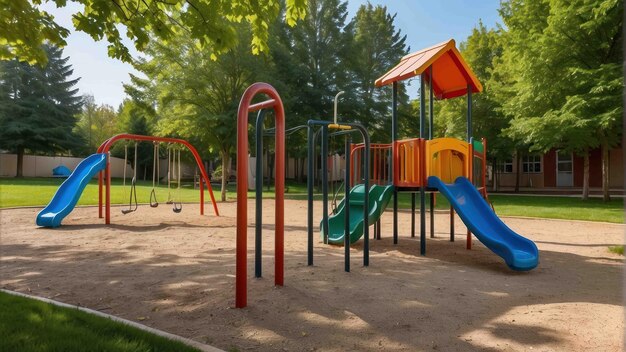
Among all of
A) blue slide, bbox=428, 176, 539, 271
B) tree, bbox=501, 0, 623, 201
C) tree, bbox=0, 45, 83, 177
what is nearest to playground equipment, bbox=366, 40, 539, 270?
blue slide, bbox=428, 176, 539, 271

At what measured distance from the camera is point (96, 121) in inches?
2222

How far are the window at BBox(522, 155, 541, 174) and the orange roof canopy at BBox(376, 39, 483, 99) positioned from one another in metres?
27.6

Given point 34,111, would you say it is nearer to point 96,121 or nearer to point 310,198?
point 96,121

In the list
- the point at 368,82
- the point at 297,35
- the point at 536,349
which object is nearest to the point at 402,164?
the point at 536,349

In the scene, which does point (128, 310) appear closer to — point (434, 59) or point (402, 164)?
point (402, 164)

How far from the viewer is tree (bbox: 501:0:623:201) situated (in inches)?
608

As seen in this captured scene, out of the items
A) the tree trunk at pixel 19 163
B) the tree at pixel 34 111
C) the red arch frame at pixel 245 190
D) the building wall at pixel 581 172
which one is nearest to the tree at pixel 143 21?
the red arch frame at pixel 245 190

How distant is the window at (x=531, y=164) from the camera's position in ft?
110

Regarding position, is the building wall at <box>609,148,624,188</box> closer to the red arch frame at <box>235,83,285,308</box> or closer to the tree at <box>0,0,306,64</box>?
the tree at <box>0,0,306,64</box>

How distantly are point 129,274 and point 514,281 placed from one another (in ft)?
16.9

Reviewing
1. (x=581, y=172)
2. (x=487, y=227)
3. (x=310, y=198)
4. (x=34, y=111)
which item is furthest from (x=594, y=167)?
(x=34, y=111)

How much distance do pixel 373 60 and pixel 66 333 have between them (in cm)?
3712

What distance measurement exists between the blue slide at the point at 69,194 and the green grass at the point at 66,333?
23.8 ft

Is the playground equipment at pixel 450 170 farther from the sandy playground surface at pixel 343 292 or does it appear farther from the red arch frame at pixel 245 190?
the red arch frame at pixel 245 190
